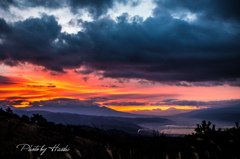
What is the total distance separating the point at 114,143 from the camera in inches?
285

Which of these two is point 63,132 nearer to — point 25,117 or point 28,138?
point 28,138

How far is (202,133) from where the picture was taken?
750 cm

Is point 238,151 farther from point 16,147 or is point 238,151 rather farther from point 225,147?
point 16,147

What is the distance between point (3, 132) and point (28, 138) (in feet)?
2.93

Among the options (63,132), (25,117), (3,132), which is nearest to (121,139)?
(63,132)

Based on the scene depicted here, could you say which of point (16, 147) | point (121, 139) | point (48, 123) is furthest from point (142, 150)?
point (48, 123)

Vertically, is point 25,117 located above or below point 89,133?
above

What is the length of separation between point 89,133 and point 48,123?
2137mm

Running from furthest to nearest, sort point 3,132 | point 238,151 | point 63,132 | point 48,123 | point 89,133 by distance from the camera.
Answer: point 89,133 → point 48,123 → point 63,132 → point 3,132 → point 238,151

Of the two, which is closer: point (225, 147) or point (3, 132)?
point (225, 147)

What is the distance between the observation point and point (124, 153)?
18.5ft

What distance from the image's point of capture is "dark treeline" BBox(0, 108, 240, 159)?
5.41m

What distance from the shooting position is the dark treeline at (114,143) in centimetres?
541

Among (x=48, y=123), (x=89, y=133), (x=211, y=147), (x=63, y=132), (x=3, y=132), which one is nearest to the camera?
(x=211, y=147)
